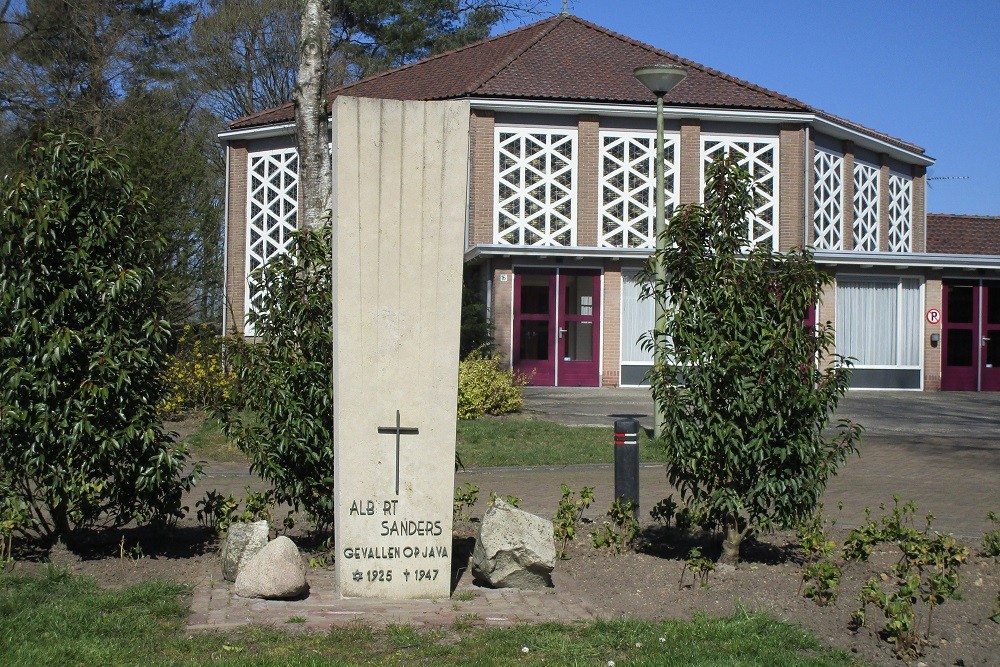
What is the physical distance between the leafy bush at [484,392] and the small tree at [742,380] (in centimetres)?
1088

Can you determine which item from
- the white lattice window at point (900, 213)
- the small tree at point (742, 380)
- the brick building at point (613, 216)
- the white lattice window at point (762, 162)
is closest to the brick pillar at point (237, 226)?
the brick building at point (613, 216)

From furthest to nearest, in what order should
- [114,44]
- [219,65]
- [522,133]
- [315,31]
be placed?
1. [219,65]
2. [114,44]
3. [522,133]
4. [315,31]

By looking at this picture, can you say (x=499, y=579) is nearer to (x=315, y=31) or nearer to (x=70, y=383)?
Answer: (x=70, y=383)

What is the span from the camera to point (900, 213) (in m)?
35.8

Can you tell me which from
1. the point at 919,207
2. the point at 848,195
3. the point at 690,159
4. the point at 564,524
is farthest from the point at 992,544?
the point at 919,207

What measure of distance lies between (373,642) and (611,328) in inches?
861

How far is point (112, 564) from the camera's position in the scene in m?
7.63

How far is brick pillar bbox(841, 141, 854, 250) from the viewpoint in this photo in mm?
31734

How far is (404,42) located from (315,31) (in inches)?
1280

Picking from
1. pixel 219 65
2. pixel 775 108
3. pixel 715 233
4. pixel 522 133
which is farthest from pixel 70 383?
pixel 219 65

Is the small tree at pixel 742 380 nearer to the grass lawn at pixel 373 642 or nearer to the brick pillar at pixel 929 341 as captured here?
the grass lawn at pixel 373 642

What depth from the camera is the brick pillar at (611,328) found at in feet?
89.6

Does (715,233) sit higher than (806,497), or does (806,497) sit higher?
(715,233)

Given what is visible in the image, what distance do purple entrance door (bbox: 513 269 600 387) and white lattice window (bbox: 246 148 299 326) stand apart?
8115mm
